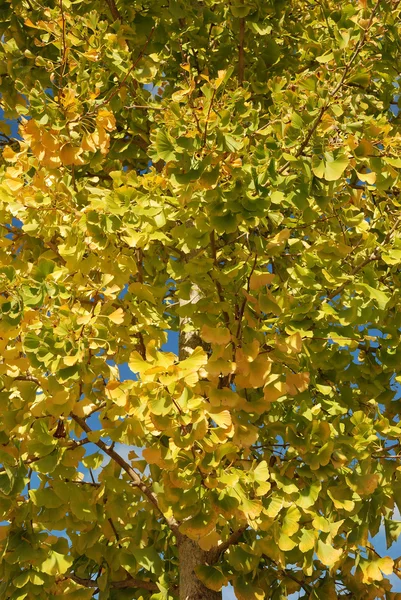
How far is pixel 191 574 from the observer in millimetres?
3324

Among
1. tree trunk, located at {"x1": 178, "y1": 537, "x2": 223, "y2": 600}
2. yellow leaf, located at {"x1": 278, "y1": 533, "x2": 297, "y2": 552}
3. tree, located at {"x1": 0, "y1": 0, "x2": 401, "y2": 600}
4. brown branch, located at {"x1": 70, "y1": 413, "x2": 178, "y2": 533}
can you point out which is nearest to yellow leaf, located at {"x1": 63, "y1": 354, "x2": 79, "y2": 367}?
tree, located at {"x1": 0, "y1": 0, "x2": 401, "y2": 600}

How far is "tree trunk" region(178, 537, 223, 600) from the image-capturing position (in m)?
3.28

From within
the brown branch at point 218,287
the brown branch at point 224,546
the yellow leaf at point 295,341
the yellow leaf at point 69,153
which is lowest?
the brown branch at point 224,546

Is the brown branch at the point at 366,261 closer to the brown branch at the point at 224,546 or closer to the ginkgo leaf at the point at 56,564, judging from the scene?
the brown branch at the point at 224,546

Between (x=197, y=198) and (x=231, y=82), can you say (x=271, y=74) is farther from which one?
(x=197, y=198)

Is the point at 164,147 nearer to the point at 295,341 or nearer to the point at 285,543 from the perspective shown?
the point at 295,341

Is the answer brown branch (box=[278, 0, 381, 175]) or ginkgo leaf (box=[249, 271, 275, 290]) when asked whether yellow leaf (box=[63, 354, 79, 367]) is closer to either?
ginkgo leaf (box=[249, 271, 275, 290])

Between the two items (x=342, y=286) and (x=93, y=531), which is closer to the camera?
(x=342, y=286)

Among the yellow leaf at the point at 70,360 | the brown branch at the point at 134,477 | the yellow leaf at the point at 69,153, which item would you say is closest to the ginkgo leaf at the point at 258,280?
the yellow leaf at the point at 70,360

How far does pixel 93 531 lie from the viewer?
322 cm

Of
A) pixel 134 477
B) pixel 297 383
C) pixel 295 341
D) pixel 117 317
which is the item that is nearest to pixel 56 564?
pixel 134 477

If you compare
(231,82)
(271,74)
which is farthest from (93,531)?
(271,74)

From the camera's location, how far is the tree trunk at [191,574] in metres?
3.28

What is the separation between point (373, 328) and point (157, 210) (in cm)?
161
